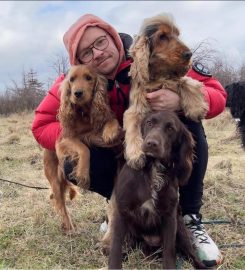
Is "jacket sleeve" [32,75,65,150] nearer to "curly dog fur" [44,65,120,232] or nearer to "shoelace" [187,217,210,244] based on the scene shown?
"curly dog fur" [44,65,120,232]

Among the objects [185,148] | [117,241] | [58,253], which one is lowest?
[58,253]

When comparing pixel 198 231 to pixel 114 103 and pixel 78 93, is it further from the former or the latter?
pixel 78 93

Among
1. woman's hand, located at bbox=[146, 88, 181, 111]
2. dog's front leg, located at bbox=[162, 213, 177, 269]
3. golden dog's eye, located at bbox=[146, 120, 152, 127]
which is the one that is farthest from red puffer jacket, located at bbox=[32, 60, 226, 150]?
dog's front leg, located at bbox=[162, 213, 177, 269]

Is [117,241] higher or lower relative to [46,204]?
higher

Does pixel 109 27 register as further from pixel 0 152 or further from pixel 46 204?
pixel 0 152

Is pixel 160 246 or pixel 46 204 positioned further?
pixel 46 204

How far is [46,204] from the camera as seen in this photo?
5.14m

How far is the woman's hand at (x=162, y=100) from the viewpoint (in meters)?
3.50

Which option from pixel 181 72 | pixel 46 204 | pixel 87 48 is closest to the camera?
pixel 181 72

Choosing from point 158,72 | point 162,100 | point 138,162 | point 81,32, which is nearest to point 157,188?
point 138,162

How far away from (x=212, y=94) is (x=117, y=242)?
1.48 m

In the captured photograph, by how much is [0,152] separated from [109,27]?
6719mm

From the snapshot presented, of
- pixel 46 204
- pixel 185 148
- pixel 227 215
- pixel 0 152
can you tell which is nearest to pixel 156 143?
pixel 185 148

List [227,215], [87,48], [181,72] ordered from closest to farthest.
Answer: [181,72], [87,48], [227,215]
